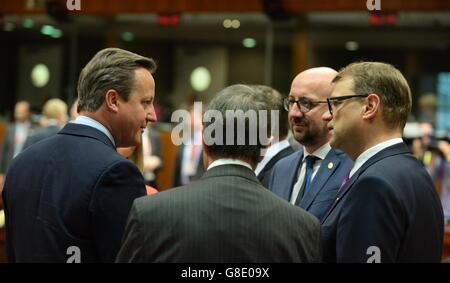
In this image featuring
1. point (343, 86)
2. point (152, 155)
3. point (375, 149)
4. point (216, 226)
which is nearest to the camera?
point (216, 226)

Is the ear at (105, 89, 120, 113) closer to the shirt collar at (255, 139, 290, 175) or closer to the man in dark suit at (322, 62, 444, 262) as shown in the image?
the man in dark suit at (322, 62, 444, 262)

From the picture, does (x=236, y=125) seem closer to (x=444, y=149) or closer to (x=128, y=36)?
(x=444, y=149)

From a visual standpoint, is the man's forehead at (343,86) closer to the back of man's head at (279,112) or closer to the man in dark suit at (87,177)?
the man in dark suit at (87,177)

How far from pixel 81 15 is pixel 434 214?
921 cm

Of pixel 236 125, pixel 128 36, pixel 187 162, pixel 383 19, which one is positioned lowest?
pixel 187 162

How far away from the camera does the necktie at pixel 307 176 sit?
314cm

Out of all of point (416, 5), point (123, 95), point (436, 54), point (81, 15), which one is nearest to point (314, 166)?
point (123, 95)

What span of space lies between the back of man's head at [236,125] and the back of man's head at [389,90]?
1.61 feet

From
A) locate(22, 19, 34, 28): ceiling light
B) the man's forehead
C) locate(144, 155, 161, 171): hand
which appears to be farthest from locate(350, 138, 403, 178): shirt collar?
locate(22, 19, 34, 28): ceiling light

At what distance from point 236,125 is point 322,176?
1.11 metres

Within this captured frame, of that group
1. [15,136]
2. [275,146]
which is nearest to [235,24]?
[15,136]

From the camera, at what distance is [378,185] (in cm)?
215

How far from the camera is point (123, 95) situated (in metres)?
2.46

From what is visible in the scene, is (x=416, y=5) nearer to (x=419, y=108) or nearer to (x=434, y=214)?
(x=419, y=108)
